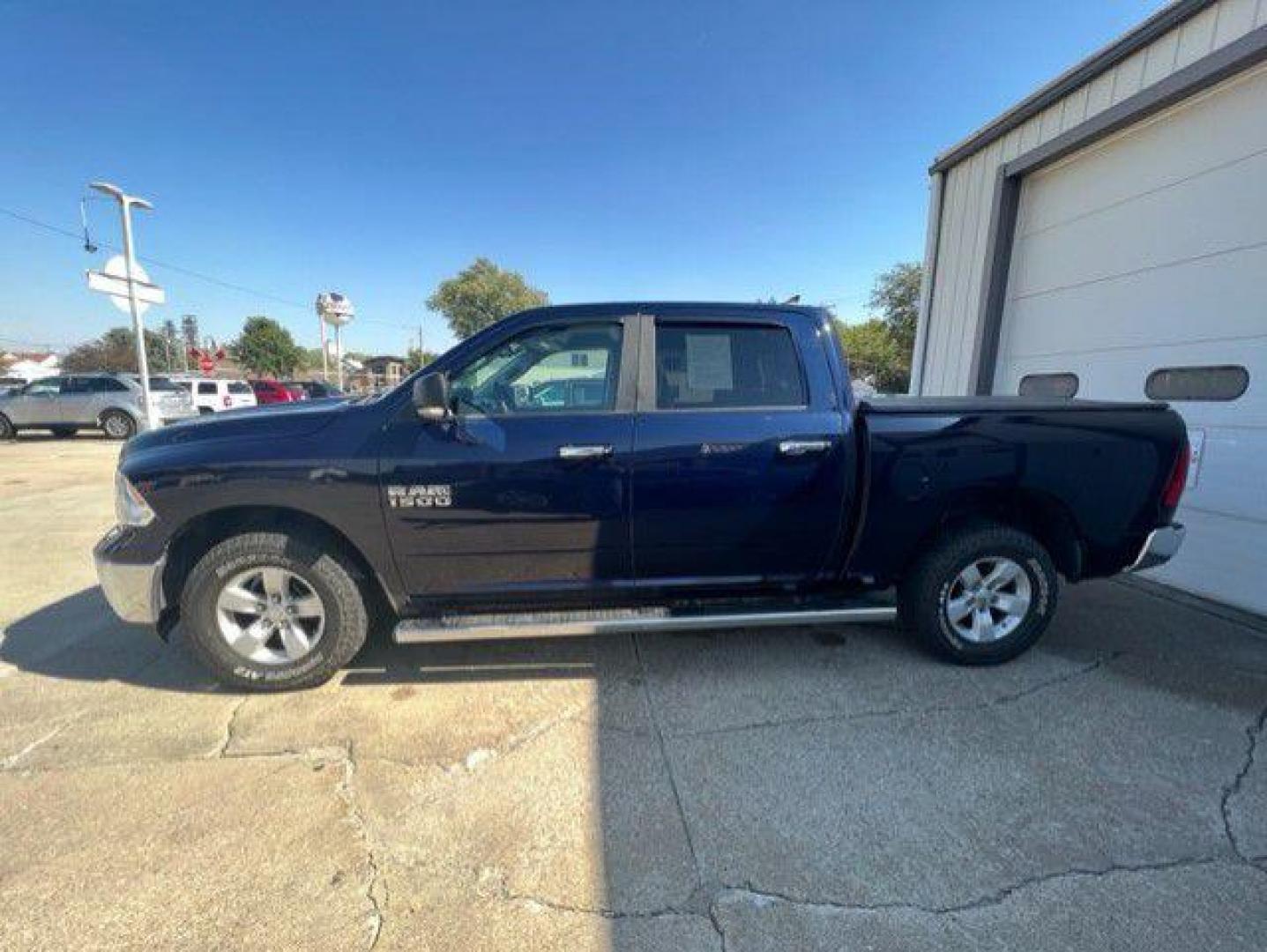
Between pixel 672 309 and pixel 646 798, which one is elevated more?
pixel 672 309

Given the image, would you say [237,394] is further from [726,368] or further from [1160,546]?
[1160,546]

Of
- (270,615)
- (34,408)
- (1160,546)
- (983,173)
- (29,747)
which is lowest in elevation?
(29,747)

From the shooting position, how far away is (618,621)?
9.36 feet

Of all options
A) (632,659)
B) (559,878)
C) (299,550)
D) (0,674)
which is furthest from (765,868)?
(0,674)

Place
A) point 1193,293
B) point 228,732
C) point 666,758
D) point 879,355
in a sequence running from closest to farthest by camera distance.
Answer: point 666,758, point 228,732, point 1193,293, point 879,355

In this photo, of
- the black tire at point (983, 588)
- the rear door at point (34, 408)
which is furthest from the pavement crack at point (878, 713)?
the rear door at point (34, 408)

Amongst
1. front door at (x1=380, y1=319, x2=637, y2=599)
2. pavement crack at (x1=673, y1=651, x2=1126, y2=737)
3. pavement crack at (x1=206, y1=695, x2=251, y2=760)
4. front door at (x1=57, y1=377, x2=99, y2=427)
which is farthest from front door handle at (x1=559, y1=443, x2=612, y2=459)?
front door at (x1=57, y1=377, x2=99, y2=427)

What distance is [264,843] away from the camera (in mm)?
2014

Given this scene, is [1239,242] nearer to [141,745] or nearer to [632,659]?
[632,659]

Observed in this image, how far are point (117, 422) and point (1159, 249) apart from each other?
19.4 meters

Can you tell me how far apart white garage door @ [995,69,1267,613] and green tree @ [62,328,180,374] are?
68569 millimetres

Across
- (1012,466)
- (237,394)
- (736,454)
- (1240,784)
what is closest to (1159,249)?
(1012,466)

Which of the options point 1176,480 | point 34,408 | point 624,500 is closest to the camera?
point 624,500

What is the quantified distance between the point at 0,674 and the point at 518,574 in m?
2.89
